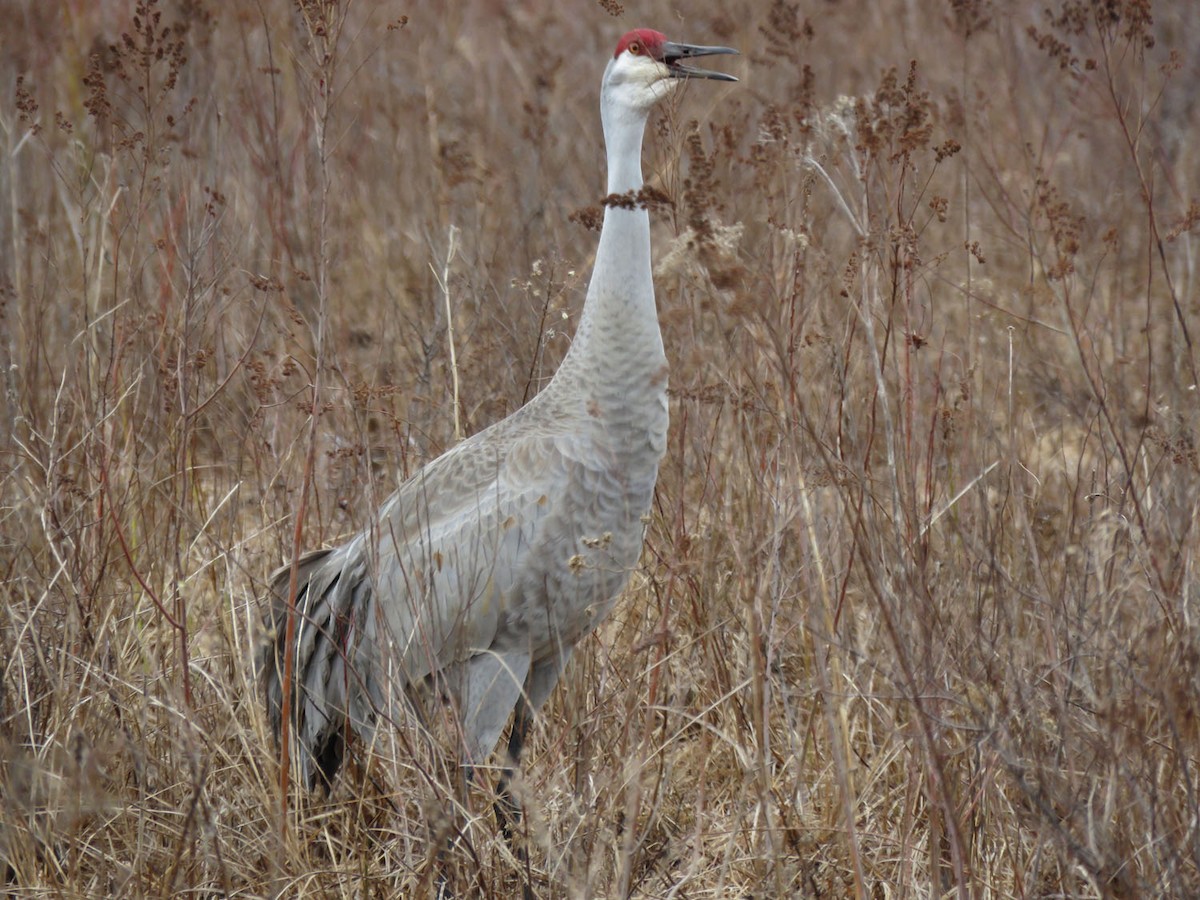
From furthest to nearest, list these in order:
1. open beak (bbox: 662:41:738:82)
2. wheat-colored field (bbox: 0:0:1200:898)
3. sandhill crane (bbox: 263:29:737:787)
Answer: open beak (bbox: 662:41:738:82) < sandhill crane (bbox: 263:29:737:787) < wheat-colored field (bbox: 0:0:1200:898)

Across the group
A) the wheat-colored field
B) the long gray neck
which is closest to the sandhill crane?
the long gray neck

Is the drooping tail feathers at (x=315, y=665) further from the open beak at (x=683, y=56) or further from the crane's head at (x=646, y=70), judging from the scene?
the open beak at (x=683, y=56)

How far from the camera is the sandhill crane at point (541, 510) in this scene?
131 inches

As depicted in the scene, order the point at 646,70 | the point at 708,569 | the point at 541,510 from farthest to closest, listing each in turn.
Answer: the point at 708,569
the point at 646,70
the point at 541,510

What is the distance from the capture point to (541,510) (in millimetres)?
3354

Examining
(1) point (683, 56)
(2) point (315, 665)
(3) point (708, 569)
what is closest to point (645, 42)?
(1) point (683, 56)

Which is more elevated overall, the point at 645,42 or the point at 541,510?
the point at 645,42

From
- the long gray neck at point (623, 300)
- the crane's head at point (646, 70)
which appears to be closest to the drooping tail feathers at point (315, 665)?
the long gray neck at point (623, 300)

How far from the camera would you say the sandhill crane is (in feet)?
11.0

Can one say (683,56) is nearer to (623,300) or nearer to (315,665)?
(623,300)

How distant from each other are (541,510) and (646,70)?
1066 millimetres

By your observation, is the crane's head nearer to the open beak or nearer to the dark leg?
the open beak

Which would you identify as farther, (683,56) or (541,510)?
(683,56)

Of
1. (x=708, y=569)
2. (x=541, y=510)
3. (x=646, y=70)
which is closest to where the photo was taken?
(x=541, y=510)
